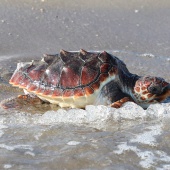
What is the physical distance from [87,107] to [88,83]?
0.89ft

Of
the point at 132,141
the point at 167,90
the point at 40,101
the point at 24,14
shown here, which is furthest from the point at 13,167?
the point at 24,14

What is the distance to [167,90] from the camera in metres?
4.98

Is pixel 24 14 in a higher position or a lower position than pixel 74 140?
higher

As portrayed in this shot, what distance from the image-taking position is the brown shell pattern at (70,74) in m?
4.89

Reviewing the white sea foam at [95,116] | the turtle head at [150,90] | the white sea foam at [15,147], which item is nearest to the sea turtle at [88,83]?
the turtle head at [150,90]

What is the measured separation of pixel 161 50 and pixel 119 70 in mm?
2094

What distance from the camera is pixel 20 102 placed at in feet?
16.9

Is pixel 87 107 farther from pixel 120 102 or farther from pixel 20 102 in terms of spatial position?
pixel 20 102

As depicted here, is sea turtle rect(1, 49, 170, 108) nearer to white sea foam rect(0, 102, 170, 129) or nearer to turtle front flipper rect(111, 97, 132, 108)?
turtle front flipper rect(111, 97, 132, 108)

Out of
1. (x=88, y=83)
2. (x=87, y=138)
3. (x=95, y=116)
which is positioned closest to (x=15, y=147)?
(x=87, y=138)

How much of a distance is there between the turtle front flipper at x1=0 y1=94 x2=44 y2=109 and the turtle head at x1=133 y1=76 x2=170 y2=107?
3.60ft

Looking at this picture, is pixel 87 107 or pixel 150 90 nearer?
pixel 87 107

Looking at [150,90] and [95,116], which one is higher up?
[150,90]

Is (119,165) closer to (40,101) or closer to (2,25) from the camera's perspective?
(40,101)
